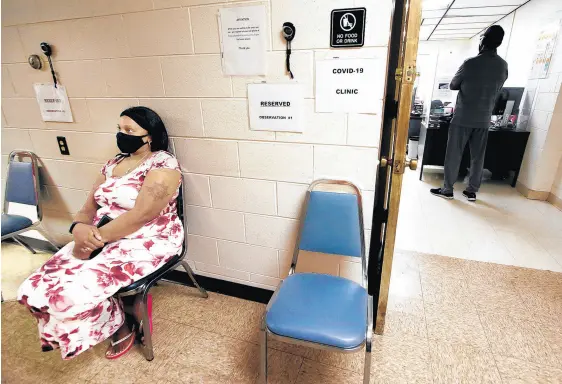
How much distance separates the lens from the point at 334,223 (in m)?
1.54

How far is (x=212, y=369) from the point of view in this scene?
5.11 ft

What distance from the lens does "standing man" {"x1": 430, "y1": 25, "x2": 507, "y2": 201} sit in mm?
3096

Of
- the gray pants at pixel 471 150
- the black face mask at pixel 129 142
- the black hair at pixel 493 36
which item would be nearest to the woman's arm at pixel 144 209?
the black face mask at pixel 129 142

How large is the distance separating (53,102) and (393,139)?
6.86ft

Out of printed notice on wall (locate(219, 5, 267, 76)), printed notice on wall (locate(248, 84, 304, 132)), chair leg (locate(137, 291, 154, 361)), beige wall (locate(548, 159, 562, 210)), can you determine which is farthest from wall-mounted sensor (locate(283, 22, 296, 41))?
beige wall (locate(548, 159, 562, 210))

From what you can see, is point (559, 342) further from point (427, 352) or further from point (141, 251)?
point (141, 251)

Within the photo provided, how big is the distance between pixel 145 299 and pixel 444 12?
632 cm

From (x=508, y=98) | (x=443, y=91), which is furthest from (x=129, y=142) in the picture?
(x=443, y=91)

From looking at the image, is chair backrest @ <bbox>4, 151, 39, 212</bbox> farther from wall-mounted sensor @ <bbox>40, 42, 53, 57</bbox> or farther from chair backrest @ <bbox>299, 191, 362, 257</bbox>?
chair backrest @ <bbox>299, 191, 362, 257</bbox>

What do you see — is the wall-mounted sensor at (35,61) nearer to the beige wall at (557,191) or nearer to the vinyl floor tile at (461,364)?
the vinyl floor tile at (461,364)

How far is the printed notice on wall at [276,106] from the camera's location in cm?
149

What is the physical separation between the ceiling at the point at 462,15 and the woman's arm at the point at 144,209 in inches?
179

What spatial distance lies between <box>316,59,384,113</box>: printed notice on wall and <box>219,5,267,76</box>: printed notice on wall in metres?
0.30

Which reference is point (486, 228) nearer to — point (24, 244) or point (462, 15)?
point (24, 244)
